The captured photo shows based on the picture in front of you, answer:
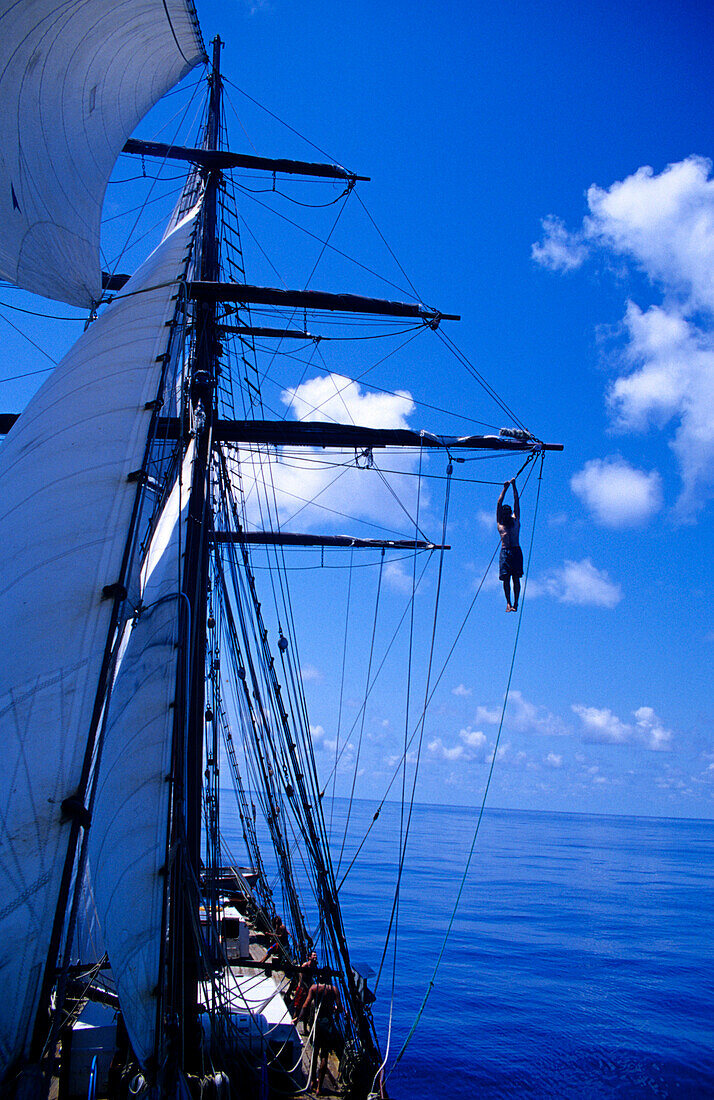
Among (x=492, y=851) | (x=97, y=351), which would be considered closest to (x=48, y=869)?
(x=97, y=351)

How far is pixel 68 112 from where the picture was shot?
30.2 feet

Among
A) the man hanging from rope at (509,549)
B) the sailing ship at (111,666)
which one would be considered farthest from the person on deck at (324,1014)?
the man hanging from rope at (509,549)

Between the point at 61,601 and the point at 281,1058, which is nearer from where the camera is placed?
the point at 61,601

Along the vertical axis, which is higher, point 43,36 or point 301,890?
point 43,36

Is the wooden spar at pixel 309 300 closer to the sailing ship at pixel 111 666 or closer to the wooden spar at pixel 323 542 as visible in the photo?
the sailing ship at pixel 111 666

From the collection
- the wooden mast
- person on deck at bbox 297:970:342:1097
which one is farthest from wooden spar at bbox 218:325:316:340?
person on deck at bbox 297:970:342:1097

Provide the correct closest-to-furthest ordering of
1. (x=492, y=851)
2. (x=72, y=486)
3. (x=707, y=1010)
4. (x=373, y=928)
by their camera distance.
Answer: (x=72, y=486) → (x=707, y=1010) → (x=373, y=928) → (x=492, y=851)

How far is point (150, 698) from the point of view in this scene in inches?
325

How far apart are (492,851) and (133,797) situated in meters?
72.7

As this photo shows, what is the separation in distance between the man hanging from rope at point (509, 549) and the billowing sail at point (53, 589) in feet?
18.9

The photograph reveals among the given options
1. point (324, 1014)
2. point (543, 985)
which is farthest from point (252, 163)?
point (543, 985)

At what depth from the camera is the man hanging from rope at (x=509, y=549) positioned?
1092cm

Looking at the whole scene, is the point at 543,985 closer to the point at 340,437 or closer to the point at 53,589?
the point at 340,437

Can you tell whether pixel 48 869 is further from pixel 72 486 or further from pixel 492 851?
pixel 492 851
